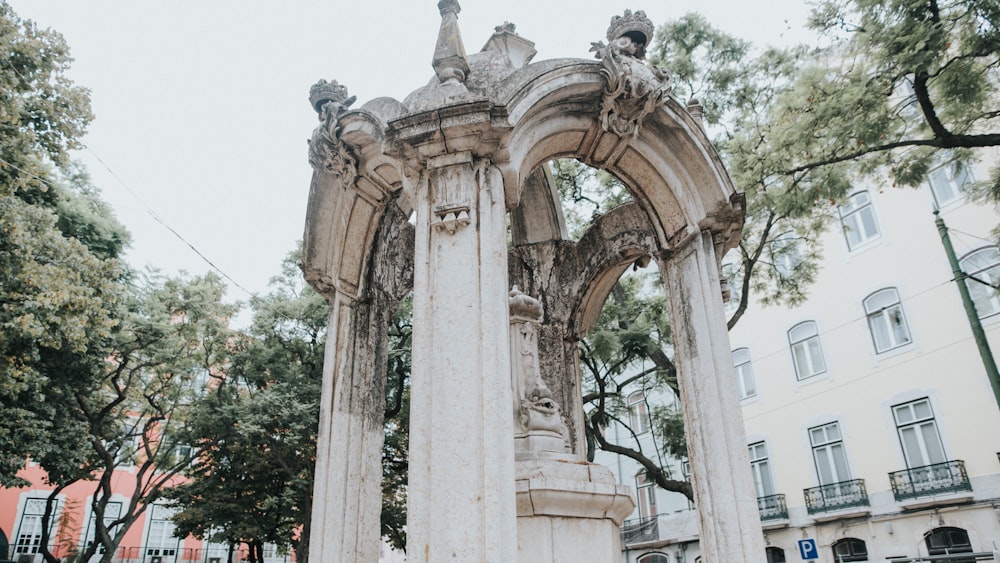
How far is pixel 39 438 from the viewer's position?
1445 cm

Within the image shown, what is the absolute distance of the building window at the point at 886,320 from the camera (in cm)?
1936

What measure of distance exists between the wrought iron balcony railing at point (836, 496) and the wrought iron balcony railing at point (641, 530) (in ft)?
24.0

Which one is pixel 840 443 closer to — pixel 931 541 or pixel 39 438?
pixel 931 541

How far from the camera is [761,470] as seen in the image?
2295 cm

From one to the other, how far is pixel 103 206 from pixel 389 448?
10.9m

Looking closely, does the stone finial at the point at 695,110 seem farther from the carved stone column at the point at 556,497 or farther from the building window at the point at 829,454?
the building window at the point at 829,454

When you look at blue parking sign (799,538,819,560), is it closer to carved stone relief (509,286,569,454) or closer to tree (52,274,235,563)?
carved stone relief (509,286,569,454)

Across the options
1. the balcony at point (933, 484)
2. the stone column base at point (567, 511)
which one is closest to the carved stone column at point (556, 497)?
the stone column base at point (567, 511)

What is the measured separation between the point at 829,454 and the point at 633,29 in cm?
1909

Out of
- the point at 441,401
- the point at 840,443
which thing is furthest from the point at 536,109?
the point at 840,443

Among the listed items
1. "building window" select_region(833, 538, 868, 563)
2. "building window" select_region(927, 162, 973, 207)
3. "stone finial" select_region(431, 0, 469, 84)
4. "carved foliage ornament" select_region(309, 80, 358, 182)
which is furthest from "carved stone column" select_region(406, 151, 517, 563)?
"building window" select_region(833, 538, 868, 563)

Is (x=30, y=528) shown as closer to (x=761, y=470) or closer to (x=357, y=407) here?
Result: (x=761, y=470)

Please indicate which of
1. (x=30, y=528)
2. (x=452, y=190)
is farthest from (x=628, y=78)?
(x=30, y=528)

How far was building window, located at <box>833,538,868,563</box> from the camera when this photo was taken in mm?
18859
